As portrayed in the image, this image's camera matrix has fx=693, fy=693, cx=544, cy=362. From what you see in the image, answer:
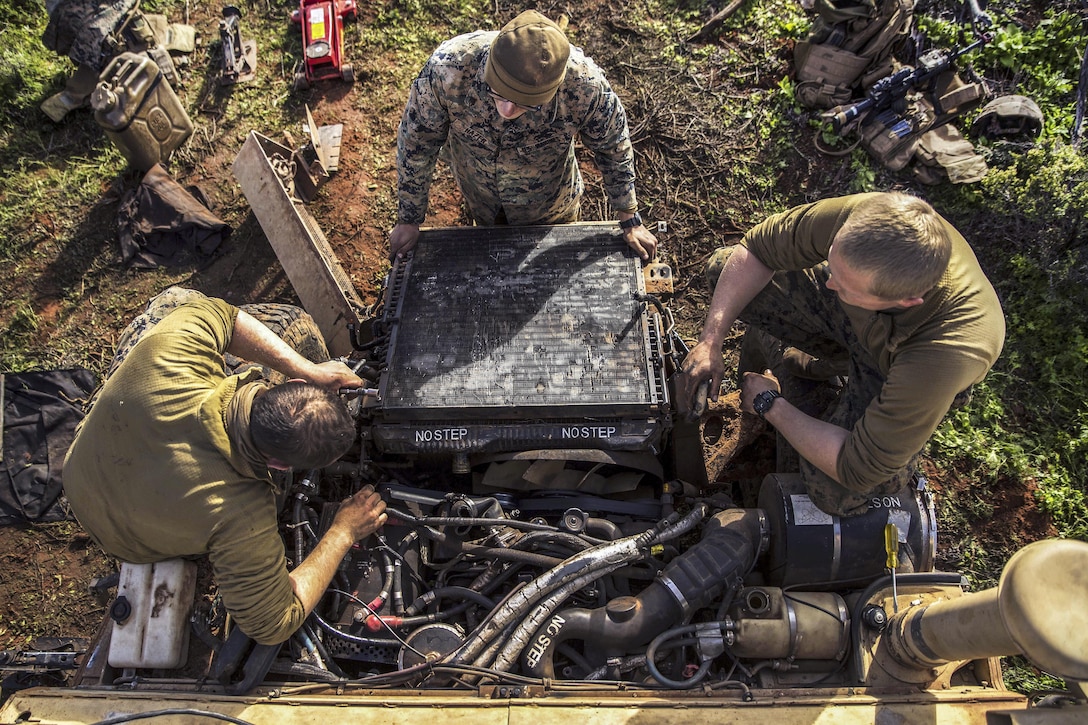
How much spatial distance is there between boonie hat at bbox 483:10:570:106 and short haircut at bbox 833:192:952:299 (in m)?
1.65

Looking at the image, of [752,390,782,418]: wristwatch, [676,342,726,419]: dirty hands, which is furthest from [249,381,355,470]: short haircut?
[752,390,782,418]: wristwatch

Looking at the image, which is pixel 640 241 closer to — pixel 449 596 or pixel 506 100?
pixel 506 100

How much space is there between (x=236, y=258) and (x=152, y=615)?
343cm

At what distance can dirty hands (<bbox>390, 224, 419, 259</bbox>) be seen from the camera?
420 centimetres

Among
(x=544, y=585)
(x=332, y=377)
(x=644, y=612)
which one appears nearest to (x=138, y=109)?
(x=332, y=377)

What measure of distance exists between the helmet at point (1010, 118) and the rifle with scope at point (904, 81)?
0.49 meters

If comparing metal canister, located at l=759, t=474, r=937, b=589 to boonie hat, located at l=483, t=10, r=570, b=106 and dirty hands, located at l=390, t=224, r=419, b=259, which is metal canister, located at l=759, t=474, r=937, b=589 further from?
dirty hands, located at l=390, t=224, r=419, b=259

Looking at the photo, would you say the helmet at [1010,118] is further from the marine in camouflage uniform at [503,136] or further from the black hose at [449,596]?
the black hose at [449,596]

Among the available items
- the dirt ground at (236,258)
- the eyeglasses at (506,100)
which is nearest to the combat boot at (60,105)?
the dirt ground at (236,258)

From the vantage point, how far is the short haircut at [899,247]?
2615 millimetres

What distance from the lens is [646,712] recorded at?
2.66m

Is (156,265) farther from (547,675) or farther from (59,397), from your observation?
(547,675)

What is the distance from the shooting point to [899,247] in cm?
262

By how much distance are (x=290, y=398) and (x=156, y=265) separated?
3.76 metres
